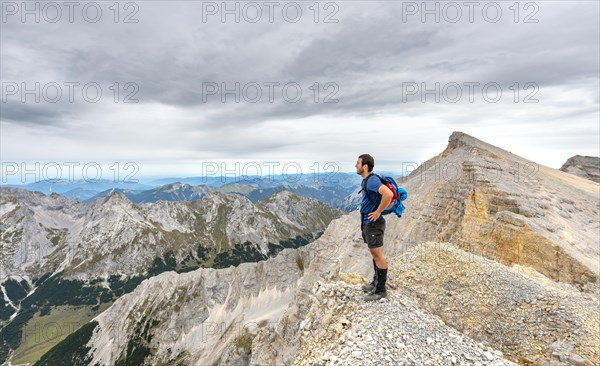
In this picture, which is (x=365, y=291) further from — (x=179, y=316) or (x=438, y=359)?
(x=179, y=316)

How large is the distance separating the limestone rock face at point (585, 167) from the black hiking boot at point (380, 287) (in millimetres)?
111759

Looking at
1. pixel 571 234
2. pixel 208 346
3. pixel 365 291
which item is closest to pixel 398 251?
pixel 571 234

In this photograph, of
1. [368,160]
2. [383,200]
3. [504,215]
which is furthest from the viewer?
[504,215]

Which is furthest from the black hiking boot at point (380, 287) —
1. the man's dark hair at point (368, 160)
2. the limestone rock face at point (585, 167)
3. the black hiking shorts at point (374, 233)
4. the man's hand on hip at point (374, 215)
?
the limestone rock face at point (585, 167)

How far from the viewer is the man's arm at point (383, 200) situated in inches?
459

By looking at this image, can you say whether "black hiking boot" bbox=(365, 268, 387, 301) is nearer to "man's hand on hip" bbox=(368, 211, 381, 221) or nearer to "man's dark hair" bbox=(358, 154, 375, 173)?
"man's hand on hip" bbox=(368, 211, 381, 221)

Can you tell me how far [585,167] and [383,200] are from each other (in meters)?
122

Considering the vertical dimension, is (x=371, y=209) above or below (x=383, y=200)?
below

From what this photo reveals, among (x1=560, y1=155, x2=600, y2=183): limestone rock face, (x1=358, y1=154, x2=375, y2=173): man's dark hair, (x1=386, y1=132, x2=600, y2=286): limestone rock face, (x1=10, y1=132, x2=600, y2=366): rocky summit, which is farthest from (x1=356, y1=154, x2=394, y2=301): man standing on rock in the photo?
(x1=560, y1=155, x2=600, y2=183): limestone rock face

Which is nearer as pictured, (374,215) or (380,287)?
(374,215)

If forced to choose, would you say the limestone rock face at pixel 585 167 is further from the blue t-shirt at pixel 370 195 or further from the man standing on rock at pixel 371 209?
the blue t-shirt at pixel 370 195

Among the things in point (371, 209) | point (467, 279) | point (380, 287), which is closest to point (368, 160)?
point (371, 209)

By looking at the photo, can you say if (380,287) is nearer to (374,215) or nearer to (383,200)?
(374,215)

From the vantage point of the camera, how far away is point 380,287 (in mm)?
13414
